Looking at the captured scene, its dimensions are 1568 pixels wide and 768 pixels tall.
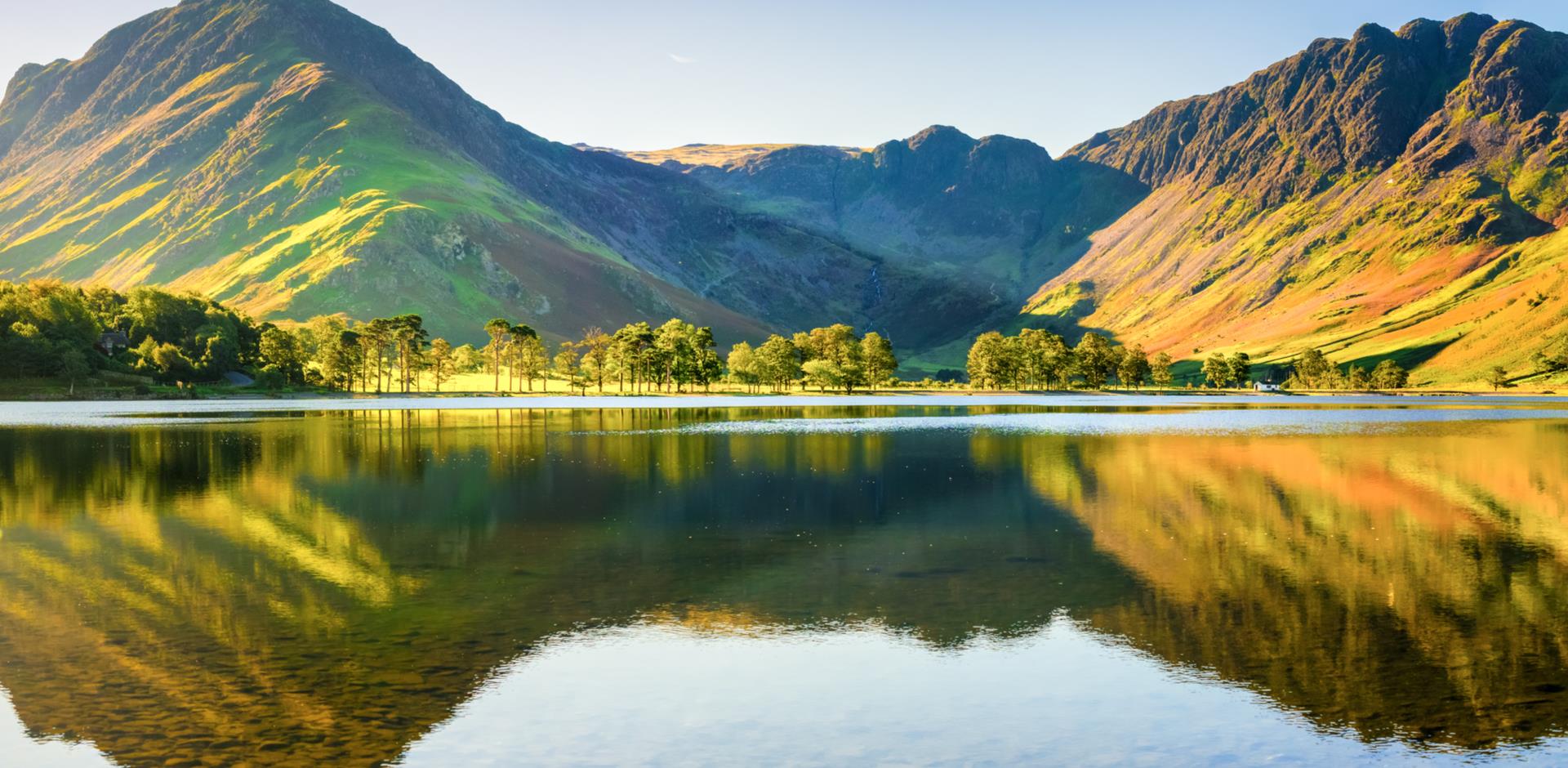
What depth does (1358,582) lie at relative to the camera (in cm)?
3116

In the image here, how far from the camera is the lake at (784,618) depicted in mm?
18781

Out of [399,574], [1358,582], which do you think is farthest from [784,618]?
[1358,582]

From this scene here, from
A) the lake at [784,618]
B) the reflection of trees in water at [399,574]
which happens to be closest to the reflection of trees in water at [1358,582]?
the lake at [784,618]

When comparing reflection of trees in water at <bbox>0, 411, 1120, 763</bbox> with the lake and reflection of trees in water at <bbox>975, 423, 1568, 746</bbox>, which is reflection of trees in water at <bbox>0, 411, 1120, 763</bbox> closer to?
the lake

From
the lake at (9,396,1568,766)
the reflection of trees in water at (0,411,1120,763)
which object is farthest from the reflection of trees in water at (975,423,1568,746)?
the reflection of trees in water at (0,411,1120,763)

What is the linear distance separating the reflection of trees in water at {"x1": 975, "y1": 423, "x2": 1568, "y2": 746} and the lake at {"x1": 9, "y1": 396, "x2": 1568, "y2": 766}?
0.16 meters

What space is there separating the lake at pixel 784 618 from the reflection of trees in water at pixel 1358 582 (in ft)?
0.52

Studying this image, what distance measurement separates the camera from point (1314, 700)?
20.4 metres

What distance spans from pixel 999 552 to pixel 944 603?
8573 mm

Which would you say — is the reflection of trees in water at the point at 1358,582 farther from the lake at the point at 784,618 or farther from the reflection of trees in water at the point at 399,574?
the reflection of trees in water at the point at 399,574

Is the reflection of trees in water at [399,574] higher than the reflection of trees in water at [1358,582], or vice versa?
the reflection of trees in water at [399,574]

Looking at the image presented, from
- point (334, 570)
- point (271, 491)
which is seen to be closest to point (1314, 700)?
point (334, 570)

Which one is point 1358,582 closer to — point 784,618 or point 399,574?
point 784,618

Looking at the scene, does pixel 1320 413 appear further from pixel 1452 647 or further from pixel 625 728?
pixel 625 728
